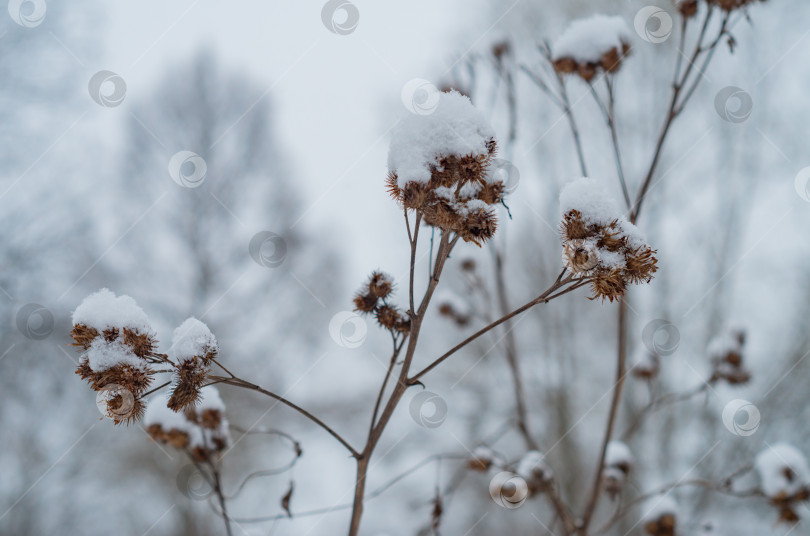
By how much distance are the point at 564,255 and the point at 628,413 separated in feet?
13.7

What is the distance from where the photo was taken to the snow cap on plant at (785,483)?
1.34m

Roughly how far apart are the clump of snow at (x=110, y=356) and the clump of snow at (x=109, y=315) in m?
0.02

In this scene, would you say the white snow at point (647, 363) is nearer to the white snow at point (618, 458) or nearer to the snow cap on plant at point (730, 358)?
the snow cap on plant at point (730, 358)

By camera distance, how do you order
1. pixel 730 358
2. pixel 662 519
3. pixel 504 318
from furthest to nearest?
pixel 730 358, pixel 662 519, pixel 504 318

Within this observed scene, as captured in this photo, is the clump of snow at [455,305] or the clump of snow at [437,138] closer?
the clump of snow at [437,138]

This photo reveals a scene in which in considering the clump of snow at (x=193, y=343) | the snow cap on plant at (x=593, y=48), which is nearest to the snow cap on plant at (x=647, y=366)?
the snow cap on plant at (x=593, y=48)

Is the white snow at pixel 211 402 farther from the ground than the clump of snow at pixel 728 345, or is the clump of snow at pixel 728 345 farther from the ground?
the clump of snow at pixel 728 345

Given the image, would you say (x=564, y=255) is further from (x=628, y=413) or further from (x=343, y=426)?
(x=343, y=426)

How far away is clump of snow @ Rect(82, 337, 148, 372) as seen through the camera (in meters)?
0.70

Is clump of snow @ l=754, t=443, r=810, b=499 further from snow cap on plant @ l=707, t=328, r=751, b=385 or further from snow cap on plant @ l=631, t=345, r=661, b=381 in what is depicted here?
snow cap on plant @ l=631, t=345, r=661, b=381

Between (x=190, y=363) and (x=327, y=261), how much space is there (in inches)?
182

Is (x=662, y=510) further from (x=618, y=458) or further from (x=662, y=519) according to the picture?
(x=618, y=458)

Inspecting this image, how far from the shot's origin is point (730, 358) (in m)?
1.69

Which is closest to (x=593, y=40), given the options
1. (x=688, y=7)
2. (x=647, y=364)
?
(x=688, y=7)
